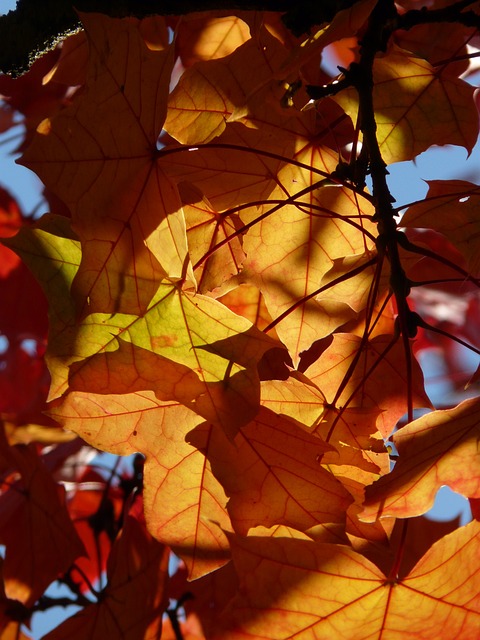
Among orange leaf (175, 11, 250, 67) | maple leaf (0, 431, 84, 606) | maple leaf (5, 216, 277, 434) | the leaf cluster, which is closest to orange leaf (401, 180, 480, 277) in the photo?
the leaf cluster

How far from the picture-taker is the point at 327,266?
1011mm

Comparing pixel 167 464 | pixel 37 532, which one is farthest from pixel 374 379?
pixel 37 532

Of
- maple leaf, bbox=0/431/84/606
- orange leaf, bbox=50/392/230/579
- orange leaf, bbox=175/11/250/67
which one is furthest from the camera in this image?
orange leaf, bbox=175/11/250/67

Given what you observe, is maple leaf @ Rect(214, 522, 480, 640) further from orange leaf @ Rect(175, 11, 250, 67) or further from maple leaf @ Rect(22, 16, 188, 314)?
orange leaf @ Rect(175, 11, 250, 67)

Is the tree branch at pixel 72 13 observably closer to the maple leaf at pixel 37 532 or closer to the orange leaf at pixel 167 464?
the orange leaf at pixel 167 464

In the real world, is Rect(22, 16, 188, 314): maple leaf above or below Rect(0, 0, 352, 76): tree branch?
below

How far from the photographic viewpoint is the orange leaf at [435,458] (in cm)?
76

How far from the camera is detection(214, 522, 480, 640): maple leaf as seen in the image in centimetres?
75

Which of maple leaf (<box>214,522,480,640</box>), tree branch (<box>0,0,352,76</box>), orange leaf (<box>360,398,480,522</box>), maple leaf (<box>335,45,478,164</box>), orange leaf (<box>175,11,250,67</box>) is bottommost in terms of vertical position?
maple leaf (<box>214,522,480,640</box>)

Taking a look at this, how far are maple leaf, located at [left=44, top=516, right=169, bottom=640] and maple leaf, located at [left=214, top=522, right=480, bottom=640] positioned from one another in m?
0.31

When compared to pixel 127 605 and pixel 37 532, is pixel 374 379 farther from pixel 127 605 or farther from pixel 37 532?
pixel 37 532

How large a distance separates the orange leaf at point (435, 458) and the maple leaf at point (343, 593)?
48mm

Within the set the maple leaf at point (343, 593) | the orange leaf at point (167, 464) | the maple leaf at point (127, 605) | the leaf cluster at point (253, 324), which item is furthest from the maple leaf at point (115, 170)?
the maple leaf at point (127, 605)

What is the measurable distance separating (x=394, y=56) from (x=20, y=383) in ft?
3.89
